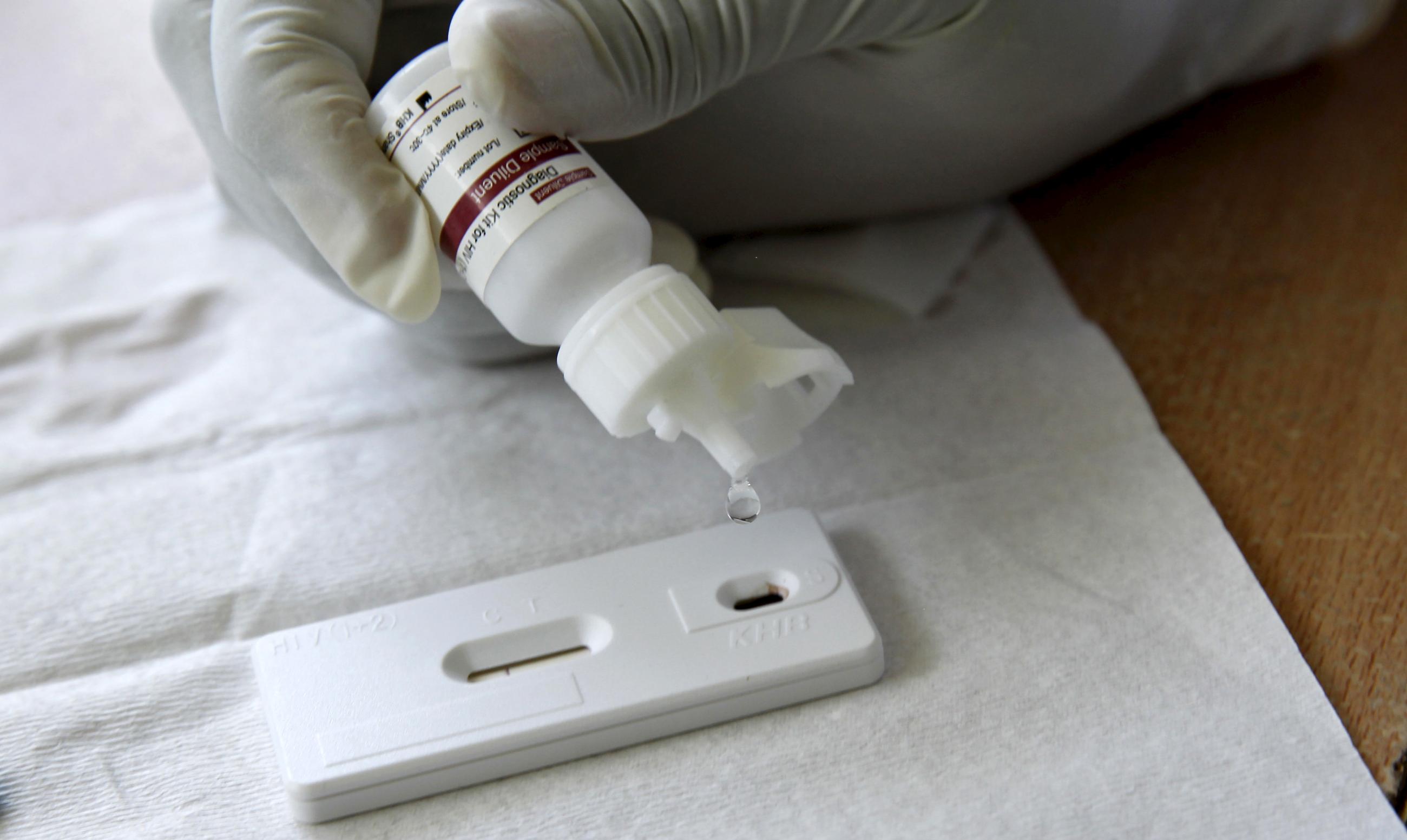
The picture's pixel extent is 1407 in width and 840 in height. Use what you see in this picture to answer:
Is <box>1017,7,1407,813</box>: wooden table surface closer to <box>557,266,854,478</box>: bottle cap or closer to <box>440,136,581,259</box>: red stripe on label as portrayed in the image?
<box>557,266,854,478</box>: bottle cap

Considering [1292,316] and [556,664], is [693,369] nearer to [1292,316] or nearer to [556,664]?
[556,664]

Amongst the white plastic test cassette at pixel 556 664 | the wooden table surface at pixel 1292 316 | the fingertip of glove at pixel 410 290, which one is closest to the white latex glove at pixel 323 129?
the fingertip of glove at pixel 410 290

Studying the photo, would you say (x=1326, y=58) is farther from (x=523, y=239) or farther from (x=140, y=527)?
(x=140, y=527)

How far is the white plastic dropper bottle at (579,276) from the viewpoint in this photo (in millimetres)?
449

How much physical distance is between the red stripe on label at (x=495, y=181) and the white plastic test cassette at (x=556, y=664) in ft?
0.61

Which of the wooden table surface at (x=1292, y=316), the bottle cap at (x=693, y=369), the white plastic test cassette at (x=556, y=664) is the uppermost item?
the bottle cap at (x=693, y=369)

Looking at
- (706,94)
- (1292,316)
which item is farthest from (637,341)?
(1292,316)

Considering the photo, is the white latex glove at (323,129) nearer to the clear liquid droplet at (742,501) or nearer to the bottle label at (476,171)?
the bottle label at (476,171)

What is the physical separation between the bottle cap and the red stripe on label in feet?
0.20

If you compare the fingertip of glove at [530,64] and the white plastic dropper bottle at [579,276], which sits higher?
the fingertip of glove at [530,64]

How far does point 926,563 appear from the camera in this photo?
59cm

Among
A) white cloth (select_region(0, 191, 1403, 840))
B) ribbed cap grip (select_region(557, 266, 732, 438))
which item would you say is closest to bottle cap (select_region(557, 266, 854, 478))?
ribbed cap grip (select_region(557, 266, 732, 438))

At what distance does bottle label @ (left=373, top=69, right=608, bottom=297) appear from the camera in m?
0.45

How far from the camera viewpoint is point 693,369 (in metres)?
0.46
